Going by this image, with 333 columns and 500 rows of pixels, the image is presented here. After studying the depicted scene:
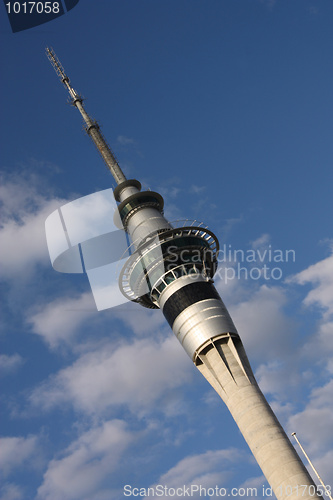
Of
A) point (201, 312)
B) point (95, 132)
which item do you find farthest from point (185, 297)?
point (95, 132)

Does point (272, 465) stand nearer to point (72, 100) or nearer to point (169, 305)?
point (169, 305)

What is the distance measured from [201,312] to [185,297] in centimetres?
370

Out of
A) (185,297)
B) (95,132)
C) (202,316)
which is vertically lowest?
(202,316)

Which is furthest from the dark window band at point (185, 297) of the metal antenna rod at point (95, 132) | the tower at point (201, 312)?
the metal antenna rod at point (95, 132)

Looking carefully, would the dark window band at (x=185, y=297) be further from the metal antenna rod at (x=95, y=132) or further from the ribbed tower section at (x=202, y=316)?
the metal antenna rod at (x=95, y=132)

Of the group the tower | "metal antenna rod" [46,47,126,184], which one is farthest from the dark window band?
"metal antenna rod" [46,47,126,184]

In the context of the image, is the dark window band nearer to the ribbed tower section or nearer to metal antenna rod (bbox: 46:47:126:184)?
the ribbed tower section

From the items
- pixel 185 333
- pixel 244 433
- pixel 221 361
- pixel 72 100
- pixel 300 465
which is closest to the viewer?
pixel 300 465

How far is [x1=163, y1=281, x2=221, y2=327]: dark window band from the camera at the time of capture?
59.5 metres

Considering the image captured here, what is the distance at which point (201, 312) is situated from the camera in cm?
5759

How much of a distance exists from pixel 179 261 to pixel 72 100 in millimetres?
59142

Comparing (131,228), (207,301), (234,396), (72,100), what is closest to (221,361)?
(234,396)

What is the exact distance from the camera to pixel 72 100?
101 meters

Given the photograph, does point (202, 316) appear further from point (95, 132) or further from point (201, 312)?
point (95, 132)
